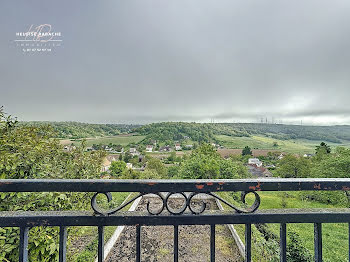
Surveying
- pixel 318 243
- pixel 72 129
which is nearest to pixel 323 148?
pixel 72 129

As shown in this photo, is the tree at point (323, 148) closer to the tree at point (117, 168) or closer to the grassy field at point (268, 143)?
the grassy field at point (268, 143)

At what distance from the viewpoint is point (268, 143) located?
83.2ft

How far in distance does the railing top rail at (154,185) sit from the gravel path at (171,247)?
4.28 metres

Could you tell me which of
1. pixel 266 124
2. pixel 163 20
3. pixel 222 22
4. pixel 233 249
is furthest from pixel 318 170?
pixel 163 20

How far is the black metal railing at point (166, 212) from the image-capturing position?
0.71 metres

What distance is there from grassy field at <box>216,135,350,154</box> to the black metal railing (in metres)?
Result: 25.8

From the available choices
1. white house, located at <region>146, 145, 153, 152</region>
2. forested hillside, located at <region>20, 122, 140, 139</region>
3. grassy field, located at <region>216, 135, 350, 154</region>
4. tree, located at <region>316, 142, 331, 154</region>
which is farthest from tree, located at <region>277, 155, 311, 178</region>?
forested hillside, located at <region>20, 122, 140, 139</region>

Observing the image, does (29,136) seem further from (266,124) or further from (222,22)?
(266,124)

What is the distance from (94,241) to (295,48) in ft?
36.4

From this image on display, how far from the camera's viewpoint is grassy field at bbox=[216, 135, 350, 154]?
23.5m

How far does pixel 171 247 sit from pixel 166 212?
5.88 metres

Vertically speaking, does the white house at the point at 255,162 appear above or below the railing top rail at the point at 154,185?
below

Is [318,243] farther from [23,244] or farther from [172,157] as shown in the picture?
[172,157]

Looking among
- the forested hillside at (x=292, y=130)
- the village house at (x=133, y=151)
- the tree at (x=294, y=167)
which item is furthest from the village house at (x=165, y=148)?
the tree at (x=294, y=167)
